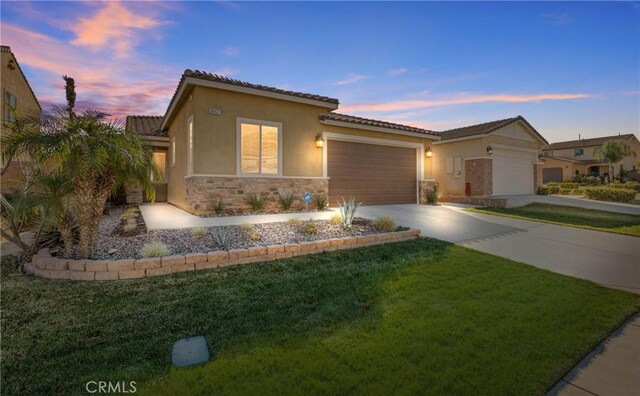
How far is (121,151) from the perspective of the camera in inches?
195

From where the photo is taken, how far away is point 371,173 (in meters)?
13.3

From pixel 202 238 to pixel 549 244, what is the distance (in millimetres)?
8188

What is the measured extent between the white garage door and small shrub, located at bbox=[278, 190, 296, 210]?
13.9m

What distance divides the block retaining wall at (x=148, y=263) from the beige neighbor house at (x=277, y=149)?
4.44 meters

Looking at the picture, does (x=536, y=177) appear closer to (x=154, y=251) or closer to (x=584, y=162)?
(x=154, y=251)

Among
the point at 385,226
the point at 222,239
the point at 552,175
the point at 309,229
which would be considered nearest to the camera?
the point at 222,239

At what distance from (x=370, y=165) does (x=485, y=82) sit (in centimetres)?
Answer: 638

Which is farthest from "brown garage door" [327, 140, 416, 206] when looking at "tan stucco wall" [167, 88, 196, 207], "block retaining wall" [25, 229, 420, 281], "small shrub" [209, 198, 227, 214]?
"block retaining wall" [25, 229, 420, 281]

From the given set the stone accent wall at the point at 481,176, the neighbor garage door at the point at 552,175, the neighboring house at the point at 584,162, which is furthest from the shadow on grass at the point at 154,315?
the neighbor garage door at the point at 552,175

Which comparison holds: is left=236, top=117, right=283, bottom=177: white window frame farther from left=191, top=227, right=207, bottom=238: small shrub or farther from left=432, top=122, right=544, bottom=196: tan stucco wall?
left=432, top=122, right=544, bottom=196: tan stucco wall

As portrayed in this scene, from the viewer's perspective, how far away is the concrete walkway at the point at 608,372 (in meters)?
2.36

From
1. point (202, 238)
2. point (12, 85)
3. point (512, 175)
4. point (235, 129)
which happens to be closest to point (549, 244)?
point (202, 238)

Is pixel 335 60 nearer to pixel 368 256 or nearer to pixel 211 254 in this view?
pixel 368 256

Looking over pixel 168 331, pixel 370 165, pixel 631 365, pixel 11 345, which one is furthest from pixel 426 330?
pixel 370 165
